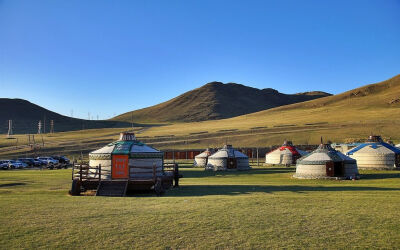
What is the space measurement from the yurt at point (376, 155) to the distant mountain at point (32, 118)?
124m

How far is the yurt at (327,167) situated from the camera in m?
25.3

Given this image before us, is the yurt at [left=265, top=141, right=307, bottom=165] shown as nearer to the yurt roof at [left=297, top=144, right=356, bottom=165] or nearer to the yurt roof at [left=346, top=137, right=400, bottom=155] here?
the yurt roof at [left=346, top=137, right=400, bottom=155]

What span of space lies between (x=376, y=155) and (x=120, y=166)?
2450cm

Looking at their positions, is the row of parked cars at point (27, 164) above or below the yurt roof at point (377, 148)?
below

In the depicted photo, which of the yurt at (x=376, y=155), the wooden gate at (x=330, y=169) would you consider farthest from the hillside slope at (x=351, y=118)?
the wooden gate at (x=330, y=169)

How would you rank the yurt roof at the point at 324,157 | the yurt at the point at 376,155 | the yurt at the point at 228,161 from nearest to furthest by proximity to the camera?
the yurt roof at the point at 324,157 < the yurt at the point at 376,155 < the yurt at the point at 228,161

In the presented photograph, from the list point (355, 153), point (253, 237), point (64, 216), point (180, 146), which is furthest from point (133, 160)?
point (180, 146)

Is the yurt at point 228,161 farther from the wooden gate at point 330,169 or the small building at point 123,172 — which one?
the small building at point 123,172

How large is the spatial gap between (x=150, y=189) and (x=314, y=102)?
399 feet

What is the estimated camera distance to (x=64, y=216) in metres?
10.6

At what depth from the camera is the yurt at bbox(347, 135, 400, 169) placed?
32.2 m

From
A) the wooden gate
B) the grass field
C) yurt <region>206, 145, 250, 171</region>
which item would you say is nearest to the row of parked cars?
yurt <region>206, 145, 250, 171</region>

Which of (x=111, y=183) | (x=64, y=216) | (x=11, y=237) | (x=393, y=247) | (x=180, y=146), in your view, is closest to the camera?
(x=393, y=247)

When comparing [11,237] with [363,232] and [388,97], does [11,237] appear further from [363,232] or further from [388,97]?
[388,97]
